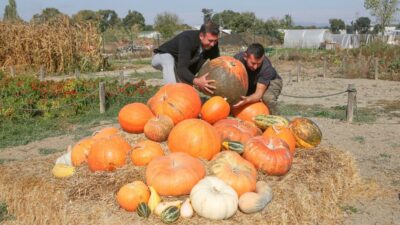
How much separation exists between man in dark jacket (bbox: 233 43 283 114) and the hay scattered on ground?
3.04ft

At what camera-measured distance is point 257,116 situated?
466 cm

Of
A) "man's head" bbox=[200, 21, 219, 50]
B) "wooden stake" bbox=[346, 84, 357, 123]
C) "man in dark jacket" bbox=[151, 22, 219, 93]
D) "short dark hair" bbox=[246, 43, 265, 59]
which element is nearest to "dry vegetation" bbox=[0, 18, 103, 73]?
"wooden stake" bbox=[346, 84, 357, 123]

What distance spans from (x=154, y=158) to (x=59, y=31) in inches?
805

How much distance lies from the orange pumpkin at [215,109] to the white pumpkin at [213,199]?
1.22 meters

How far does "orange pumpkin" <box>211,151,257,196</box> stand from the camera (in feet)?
10.9

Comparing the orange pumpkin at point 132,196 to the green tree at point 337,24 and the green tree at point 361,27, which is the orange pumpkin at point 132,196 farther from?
the green tree at point 337,24

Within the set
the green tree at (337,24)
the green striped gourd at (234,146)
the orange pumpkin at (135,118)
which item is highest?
the green tree at (337,24)

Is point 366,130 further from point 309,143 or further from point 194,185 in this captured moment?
point 194,185

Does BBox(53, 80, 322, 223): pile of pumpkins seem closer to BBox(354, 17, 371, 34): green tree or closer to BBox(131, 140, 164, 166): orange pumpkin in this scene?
BBox(131, 140, 164, 166): orange pumpkin

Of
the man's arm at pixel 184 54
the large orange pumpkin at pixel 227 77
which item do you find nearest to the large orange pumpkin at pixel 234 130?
the large orange pumpkin at pixel 227 77

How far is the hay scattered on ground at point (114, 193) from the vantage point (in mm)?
3092

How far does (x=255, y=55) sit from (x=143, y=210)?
246 cm

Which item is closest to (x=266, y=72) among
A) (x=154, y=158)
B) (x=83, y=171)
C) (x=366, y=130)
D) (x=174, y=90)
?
(x=174, y=90)

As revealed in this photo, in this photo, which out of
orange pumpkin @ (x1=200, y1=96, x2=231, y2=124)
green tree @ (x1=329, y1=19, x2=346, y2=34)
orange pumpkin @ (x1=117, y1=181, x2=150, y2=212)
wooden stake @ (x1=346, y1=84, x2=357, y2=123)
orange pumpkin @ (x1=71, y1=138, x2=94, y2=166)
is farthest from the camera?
green tree @ (x1=329, y1=19, x2=346, y2=34)
